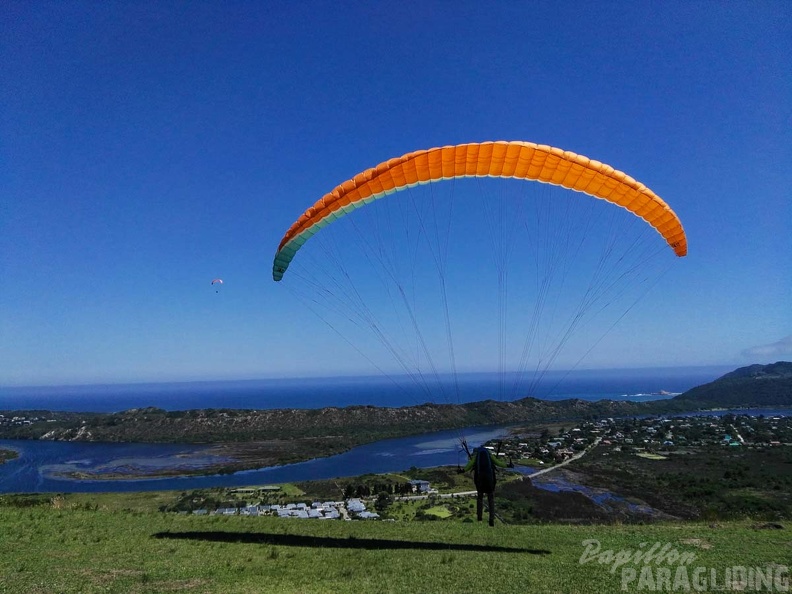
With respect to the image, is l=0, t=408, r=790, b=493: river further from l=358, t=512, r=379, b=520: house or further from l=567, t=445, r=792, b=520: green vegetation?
l=358, t=512, r=379, b=520: house

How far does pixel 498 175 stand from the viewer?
Result: 9586mm

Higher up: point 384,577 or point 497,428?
point 384,577

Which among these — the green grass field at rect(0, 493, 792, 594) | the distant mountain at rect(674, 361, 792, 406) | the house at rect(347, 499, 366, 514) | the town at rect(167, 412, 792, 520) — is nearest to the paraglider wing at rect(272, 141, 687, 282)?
the green grass field at rect(0, 493, 792, 594)

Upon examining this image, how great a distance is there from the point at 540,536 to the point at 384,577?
13.6 ft

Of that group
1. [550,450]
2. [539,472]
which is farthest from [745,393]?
[539,472]

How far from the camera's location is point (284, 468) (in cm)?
5191

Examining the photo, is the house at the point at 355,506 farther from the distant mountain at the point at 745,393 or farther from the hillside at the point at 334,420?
the distant mountain at the point at 745,393

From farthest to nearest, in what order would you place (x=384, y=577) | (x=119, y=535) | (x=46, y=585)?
(x=119, y=535), (x=384, y=577), (x=46, y=585)

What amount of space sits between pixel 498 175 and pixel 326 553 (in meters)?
8.41

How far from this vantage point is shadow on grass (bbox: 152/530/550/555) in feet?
26.5

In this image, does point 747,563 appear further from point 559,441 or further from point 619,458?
point 559,441

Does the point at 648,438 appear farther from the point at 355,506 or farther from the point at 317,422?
the point at 317,422

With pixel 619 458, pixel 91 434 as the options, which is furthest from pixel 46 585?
pixel 91 434

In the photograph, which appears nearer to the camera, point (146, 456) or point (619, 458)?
point (619, 458)
